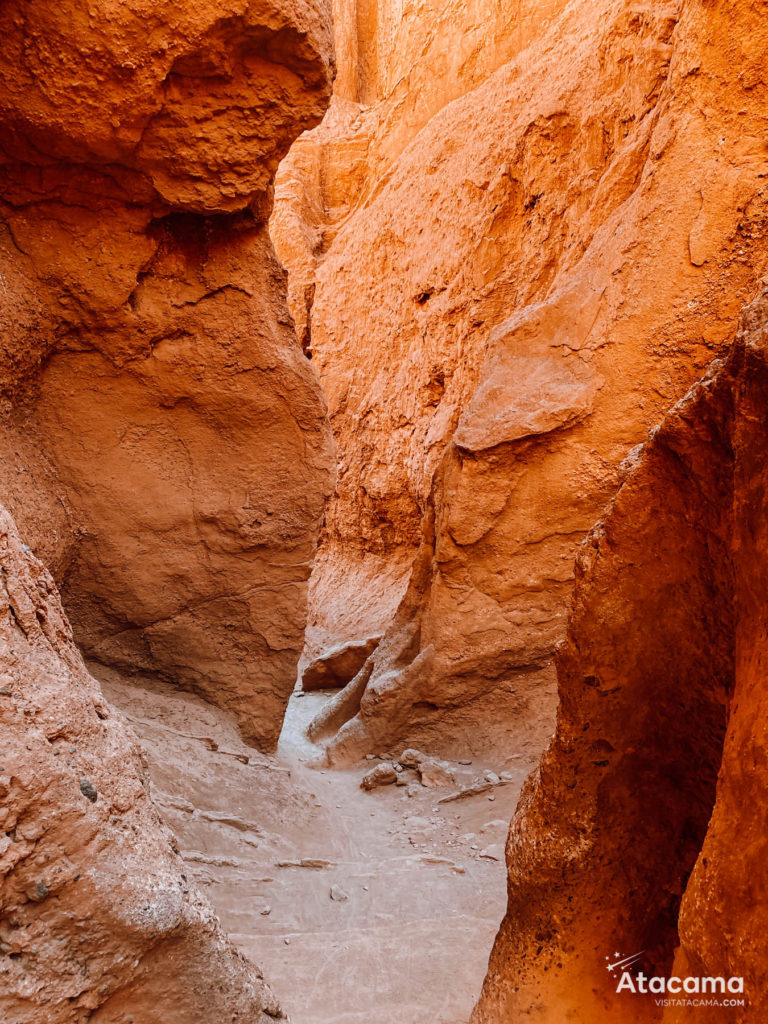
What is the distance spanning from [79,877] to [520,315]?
4.42 metres

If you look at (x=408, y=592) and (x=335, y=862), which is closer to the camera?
(x=335, y=862)

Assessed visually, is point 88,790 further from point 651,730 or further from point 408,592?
point 408,592

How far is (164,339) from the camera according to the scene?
3.92 meters

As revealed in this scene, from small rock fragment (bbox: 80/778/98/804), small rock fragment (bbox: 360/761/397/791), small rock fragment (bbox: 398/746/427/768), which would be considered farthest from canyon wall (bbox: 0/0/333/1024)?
small rock fragment (bbox: 398/746/427/768)

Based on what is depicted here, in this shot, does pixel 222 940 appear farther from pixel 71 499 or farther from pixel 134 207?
pixel 134 207

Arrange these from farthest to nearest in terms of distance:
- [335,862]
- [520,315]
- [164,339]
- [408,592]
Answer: [408,592], [520,315], [164,339], [335,862]

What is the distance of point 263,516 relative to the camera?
14.1ft

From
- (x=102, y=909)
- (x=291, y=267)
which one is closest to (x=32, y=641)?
(x=102, y=909)

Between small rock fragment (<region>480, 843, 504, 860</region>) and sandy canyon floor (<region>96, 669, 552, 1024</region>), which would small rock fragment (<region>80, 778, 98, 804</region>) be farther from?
small rock fragment (<region>480, 843, 504, 860</region>)

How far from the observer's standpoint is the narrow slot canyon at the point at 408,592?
4.43ft

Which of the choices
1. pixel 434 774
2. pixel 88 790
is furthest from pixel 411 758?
pixel 88 790

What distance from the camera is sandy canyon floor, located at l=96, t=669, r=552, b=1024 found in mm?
2434

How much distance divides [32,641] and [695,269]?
13.5 feet

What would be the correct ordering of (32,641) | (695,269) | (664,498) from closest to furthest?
(32,641) → (664,498) → (695,269)
